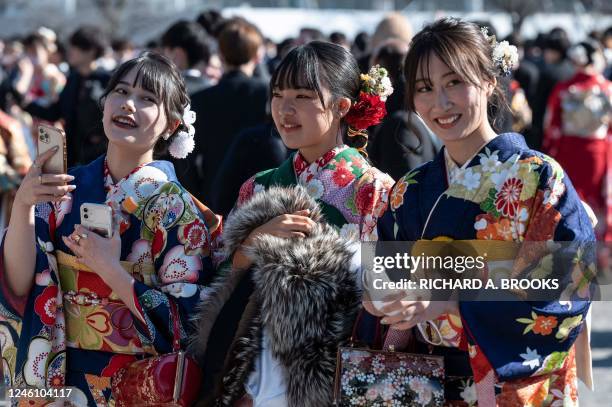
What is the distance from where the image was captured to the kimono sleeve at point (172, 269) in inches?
116

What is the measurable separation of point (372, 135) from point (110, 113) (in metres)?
2.09

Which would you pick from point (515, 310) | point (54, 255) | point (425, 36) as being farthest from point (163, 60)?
point (515, 310)

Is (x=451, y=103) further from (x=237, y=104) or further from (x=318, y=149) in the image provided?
(x=237, y=104)

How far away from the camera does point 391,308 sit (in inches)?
96.8

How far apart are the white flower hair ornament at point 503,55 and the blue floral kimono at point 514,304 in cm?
31

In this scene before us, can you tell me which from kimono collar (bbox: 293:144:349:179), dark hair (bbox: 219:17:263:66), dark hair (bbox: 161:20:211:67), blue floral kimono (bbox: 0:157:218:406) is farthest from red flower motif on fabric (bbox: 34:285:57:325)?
dark hair (bbox: 161:20:211:67)

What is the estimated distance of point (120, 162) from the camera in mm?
3184

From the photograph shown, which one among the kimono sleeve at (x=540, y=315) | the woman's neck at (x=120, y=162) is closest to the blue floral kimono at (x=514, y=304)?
the kimono sleeve at (x=540, y=315)

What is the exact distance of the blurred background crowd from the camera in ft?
14.8

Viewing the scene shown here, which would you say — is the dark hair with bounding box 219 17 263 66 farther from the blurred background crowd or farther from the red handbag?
the red handbag

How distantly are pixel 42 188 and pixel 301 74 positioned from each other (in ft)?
2.91

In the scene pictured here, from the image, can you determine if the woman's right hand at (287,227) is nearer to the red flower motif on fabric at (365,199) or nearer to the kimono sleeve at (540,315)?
the red flower motif on fabric at (365,199)

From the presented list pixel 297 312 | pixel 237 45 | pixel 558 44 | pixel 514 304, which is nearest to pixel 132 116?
pixel 297 312

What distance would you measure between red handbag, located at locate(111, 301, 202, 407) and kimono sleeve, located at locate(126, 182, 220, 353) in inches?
3.7
